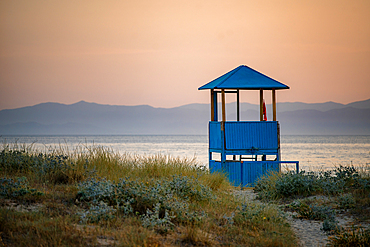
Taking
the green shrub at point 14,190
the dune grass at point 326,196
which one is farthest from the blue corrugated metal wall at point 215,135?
the green shrub at point 14,190

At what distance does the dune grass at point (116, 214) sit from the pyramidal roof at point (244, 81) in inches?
233

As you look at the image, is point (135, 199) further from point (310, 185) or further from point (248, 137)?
point (248, 137)

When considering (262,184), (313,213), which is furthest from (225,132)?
(313,213)

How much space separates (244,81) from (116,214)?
9.54m

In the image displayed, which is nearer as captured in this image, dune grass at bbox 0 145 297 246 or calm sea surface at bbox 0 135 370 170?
dune grass at bbox 0 145 297 246

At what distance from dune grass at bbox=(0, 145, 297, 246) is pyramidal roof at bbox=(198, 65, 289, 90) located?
591 cm

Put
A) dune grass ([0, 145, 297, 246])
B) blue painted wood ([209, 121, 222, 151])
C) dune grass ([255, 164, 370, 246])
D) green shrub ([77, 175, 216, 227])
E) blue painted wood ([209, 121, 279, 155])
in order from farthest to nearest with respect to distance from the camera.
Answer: blue painted wood ([209, 121, 222, 151])
blue painted wood ([209, 121, 279, 155])
dune grass ([255, 164, 370, 246])
green shrub ([77, 175, 216, 227])
dune grass ([0, 145, 297, 246])

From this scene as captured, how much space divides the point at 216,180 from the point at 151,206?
431 cm

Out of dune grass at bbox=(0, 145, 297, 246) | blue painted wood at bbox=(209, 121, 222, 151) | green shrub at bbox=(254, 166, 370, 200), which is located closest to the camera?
dune grass at bbox=(0, 145, 297, 246)

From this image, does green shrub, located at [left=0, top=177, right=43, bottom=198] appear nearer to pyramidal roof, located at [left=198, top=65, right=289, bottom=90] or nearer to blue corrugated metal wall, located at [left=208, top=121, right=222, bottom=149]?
blue corrugated metal wall, located at [left=208, top=121, right=222, bottom=149]

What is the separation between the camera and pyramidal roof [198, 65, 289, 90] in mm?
14211

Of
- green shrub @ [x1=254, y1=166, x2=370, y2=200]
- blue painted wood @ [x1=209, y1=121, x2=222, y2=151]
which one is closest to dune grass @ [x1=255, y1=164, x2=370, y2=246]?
green shrub @ [x1=254, y1=166, x2=370, y2=200]

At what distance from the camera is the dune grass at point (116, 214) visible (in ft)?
16.9

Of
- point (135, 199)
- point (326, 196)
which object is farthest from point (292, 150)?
point (135, 199)
